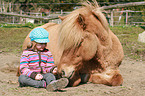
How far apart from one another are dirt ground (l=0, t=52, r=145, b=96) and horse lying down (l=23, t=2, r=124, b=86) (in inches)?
8.9

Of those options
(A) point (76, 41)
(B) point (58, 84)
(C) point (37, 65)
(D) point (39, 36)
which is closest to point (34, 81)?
(C) point (37, 65)

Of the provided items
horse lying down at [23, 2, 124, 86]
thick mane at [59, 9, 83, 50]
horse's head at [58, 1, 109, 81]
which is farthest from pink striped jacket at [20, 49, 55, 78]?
thick mane at [59, 9, 83, 50]

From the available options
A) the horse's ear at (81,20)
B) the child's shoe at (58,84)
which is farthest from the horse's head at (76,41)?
the child's shoe at (58,84)

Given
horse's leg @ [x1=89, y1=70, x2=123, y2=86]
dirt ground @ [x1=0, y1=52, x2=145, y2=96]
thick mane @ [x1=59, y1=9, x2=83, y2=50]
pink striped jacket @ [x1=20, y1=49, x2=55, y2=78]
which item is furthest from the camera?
horse's leg @ [x1=89, y1=70, x2=123, y2=86]

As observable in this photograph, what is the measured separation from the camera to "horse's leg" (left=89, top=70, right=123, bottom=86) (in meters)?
3.64

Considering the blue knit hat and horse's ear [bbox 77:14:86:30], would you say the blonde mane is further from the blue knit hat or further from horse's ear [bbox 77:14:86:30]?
the blue knit hat

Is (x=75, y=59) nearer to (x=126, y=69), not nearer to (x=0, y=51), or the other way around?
(x=126, y=69)

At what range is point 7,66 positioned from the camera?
206 inches

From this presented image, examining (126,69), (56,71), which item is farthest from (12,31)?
(56,71)

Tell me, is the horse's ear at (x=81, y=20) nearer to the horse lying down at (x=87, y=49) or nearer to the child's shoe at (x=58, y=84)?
the horse lying down at (x=87, y=49)

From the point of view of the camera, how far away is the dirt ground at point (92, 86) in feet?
9.39

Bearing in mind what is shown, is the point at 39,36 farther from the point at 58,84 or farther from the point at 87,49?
the point at 58,84

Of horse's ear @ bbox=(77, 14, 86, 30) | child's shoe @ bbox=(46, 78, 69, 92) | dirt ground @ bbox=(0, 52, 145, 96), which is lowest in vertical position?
dirt ground @ bbox=(0, 52, 145, 96)

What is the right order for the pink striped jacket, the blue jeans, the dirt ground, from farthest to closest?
the pink striped jacket
the blue jeans
the dirt ground
